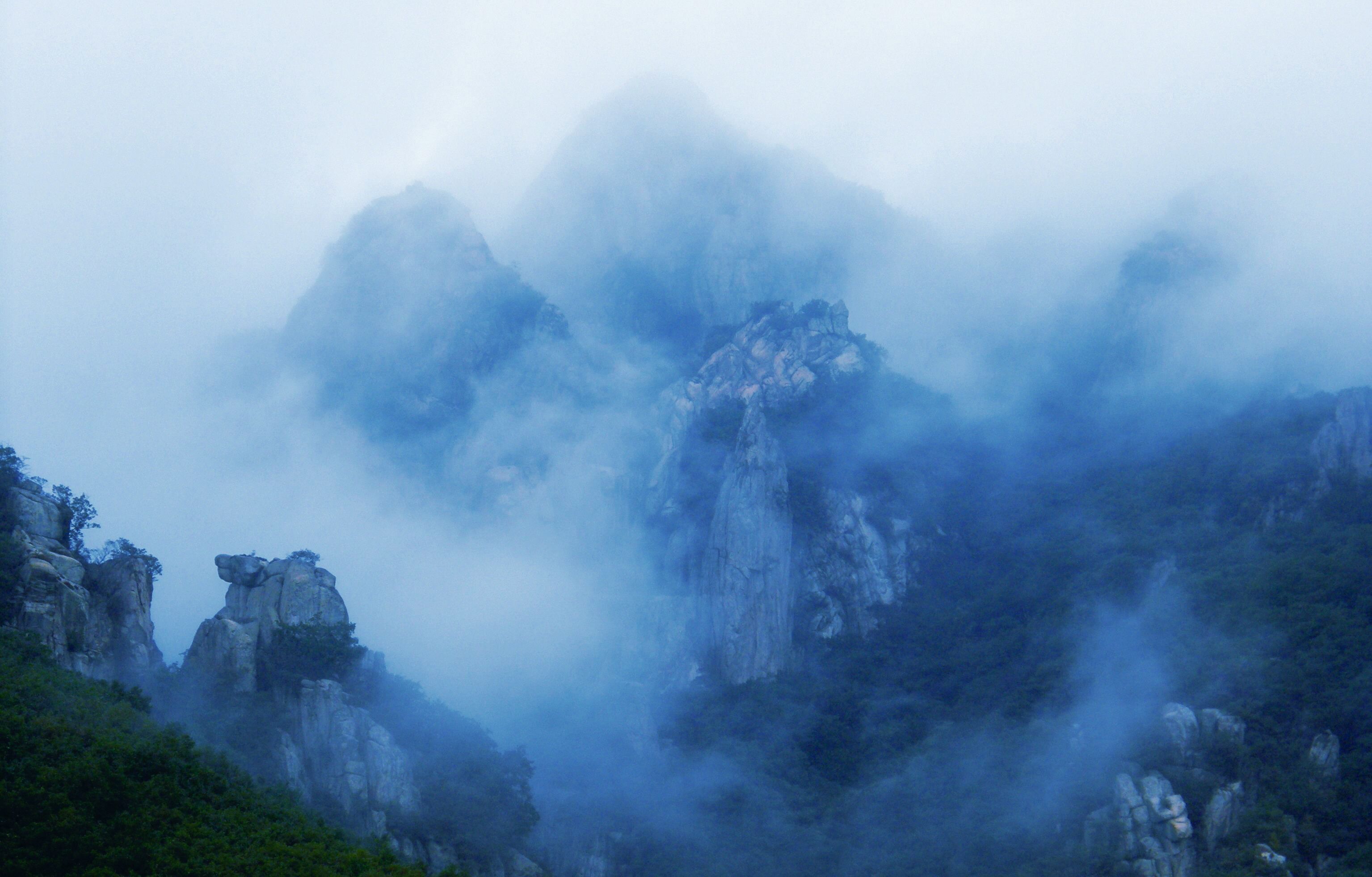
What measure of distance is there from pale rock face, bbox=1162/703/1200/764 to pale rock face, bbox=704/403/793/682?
23875 millimetres

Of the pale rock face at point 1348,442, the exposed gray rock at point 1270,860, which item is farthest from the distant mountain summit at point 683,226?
the exposed gray rock at point 1270,860

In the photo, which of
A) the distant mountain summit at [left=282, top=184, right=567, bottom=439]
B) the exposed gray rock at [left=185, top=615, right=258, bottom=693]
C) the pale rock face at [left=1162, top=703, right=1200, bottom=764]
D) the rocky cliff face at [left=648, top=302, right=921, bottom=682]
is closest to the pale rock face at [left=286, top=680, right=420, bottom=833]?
the exposed gray rock at [left=185, top=615, right=258, bottom=693]

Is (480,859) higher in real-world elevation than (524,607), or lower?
lower

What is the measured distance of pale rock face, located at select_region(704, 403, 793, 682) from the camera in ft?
212

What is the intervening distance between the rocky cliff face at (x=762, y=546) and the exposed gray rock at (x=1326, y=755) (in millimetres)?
27744

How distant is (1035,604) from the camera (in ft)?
207

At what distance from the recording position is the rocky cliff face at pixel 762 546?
214ft

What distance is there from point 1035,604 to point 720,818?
876 inches

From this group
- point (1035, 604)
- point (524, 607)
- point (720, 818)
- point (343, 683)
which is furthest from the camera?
point (524, 607)

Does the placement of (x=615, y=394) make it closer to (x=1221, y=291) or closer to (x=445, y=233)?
(x=445, y=233)

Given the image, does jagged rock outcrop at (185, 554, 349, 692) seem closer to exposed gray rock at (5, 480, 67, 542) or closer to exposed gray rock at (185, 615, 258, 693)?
exposed gray rock at (185, 615, 258, 693)

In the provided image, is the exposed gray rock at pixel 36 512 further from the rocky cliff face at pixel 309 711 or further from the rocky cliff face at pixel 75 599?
the rocky cliff face at pixel 309 711

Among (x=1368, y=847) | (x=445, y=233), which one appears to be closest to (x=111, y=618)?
(x=1368, y=847)

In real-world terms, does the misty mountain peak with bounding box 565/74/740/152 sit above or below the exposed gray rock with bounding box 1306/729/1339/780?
above
